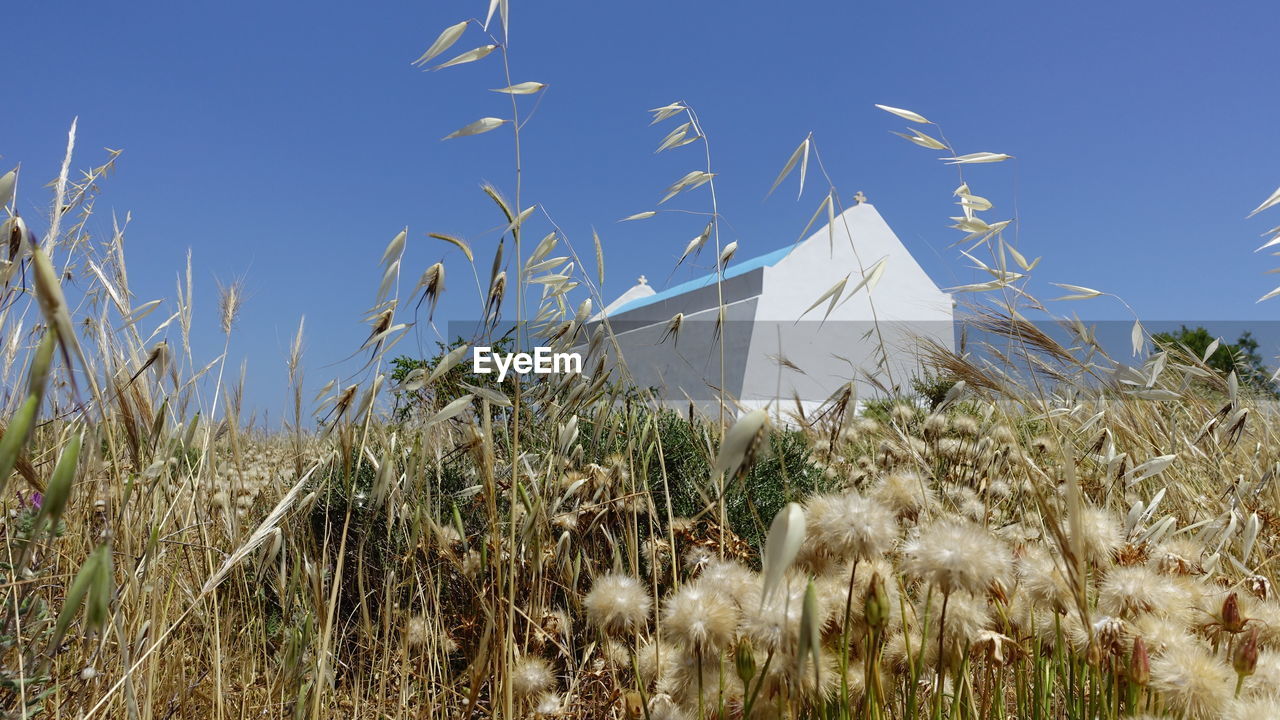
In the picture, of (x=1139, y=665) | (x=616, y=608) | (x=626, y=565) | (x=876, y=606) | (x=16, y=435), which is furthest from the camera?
(x=626, y=565)

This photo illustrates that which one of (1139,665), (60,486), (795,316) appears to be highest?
(795,316)

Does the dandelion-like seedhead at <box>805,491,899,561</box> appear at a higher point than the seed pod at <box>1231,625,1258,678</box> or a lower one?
higher

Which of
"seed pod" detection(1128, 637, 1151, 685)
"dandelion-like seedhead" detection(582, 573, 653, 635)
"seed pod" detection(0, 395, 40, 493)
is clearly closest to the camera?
"seed pod" detection(0, 395, 40, 493)

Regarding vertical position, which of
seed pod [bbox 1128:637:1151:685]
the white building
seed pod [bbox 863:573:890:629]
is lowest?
seed pod [bbox 1128:637:1151:685]

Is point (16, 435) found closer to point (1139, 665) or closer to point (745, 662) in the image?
point (745, 662)

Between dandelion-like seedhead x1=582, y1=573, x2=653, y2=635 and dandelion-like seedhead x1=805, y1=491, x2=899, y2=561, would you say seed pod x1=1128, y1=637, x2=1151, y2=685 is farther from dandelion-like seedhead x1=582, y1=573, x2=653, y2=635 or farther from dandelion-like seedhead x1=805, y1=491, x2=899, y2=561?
dandelion-like seedhead x1=582, y1=573, x2=653, y2=635

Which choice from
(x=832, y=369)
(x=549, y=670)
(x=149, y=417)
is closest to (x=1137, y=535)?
(x=549, y=670)

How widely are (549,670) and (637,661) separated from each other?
370 millimetres

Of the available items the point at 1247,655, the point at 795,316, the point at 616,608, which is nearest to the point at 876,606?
the point at 616,608

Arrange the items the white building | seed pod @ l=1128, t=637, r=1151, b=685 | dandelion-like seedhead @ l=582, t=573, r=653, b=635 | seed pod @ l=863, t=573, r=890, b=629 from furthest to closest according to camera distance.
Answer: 1. the white building
2. dandelion-like seedhead @ l=582, t=573, r=653, b=635
3. seed pod @ l=1128, t=637, r=1151, b=685
4. seed pod @ l=863, t=573, r=890, b=629

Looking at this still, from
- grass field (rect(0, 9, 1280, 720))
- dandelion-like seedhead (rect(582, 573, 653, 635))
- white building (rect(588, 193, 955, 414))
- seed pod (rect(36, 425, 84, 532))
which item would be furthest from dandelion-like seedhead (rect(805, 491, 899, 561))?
white building (rect(588, 193, 955, 414))

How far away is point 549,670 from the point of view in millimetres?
1295

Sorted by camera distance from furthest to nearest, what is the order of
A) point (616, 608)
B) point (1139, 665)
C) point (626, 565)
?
point (626, 565)
point (616, 608)
point (1139, 665)

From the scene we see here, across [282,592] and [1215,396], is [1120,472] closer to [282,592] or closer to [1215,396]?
[1215,396]
